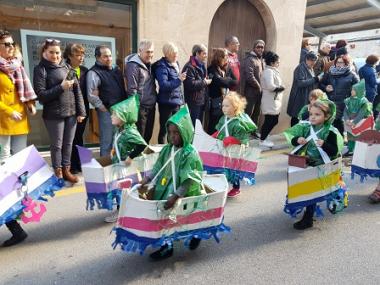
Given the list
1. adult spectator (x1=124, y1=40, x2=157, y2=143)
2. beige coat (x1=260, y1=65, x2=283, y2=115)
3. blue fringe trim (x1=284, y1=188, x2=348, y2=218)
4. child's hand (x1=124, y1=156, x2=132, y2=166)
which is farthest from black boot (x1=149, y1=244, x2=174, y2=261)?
beige coat (x1=260, y1=65, x2=283, y2=115)

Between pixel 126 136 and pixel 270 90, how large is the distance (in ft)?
13.6

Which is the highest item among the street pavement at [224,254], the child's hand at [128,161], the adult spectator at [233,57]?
the adult spectator at [233,57]

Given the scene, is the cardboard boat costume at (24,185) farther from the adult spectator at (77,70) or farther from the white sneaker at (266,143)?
the white sneaker at (266,143)

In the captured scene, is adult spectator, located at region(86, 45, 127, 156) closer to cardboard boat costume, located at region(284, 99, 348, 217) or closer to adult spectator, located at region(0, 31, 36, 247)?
adult spectator, located at region(0, 31, 36, 247)

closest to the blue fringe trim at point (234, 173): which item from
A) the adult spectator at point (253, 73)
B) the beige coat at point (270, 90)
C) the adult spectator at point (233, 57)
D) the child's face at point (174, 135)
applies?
the child's face at point (174, 135)

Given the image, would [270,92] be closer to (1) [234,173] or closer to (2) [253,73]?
(2) [253,73]

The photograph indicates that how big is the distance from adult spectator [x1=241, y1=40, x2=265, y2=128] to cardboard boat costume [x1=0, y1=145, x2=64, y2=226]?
4.70 meters

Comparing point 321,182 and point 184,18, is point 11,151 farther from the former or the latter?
point 184,18

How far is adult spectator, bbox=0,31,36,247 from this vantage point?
3756 millimetres

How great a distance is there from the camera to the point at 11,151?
13.3 feet

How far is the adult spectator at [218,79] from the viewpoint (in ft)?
19.6

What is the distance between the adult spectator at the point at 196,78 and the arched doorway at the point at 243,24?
Answer: 173 centimetres

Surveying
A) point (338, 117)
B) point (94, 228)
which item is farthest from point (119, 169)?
point (338, 117)

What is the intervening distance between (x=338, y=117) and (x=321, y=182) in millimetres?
3295
